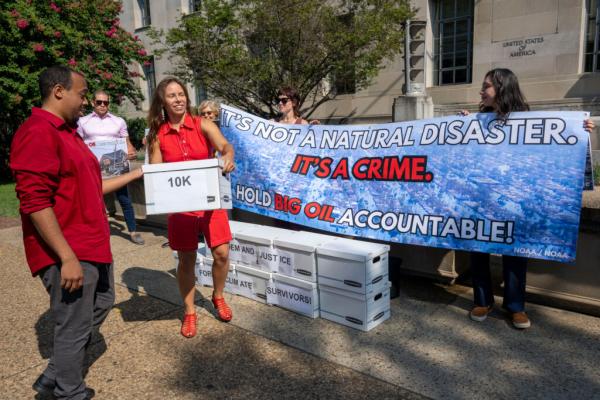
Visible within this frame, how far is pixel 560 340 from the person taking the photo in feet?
11.3

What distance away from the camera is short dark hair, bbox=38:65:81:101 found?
256 centimetres

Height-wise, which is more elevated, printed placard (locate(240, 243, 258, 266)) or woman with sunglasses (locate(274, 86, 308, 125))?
woman with sunglasses (locate(274, 86, 308, 125))

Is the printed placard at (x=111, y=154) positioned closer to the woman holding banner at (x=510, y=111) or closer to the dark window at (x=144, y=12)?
the woman holding banner at (x=510, y=111)

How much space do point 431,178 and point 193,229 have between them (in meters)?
2.00

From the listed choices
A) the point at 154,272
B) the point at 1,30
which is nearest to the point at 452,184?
the point at 154,272

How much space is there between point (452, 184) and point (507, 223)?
521mm

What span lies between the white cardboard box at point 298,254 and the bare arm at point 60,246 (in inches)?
72.7

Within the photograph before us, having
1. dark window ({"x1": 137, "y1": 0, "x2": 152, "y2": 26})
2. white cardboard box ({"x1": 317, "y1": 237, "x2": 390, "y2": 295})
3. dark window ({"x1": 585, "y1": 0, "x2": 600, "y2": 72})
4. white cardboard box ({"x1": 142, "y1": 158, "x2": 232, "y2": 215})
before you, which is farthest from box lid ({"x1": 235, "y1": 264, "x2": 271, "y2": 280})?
dark window ({"x1": 137, "y1": 0, "x2": 152, "y2": 26})

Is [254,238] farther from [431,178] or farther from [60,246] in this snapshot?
[60,246]

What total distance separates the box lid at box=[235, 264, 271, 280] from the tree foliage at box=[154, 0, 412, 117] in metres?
6.62

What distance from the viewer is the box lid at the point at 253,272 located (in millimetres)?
4281

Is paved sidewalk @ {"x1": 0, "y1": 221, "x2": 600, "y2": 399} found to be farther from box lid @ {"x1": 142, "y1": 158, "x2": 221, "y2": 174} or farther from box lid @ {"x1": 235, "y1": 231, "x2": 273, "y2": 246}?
box lid @ {"x1": 142, "y1": 158, "x2": 221, "y2": 174}

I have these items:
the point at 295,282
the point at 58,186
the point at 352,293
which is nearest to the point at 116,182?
the point at 58,186

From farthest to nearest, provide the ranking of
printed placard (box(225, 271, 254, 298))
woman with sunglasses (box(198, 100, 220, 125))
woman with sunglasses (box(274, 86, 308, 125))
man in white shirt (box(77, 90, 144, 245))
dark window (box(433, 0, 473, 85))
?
dark window (box(433, 0, 473, 85)) → man in white shirt (box(77, 90, 144, 245)) → woman with sunglasses (box(198, 100, 220, 125)) → woman with sunglasses (box(274, 86, 308, 125)) → printed placard (box(225, 271, 254, 298))
